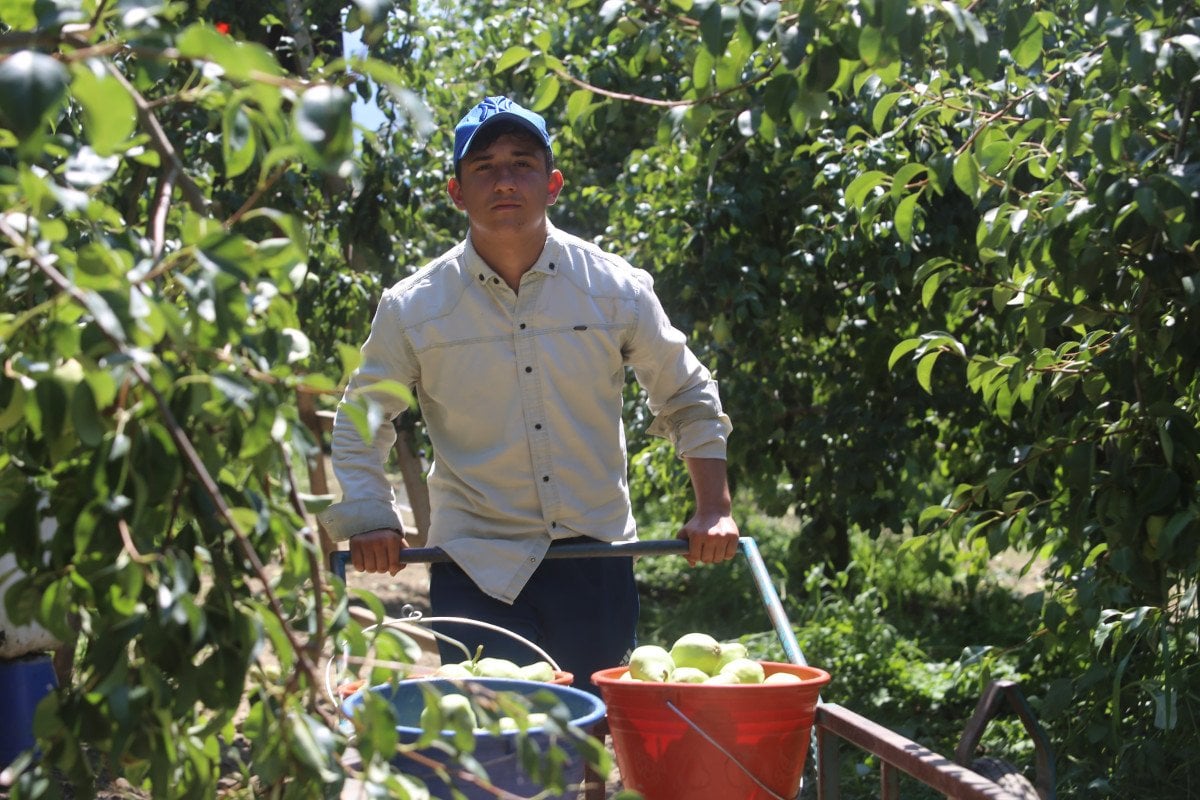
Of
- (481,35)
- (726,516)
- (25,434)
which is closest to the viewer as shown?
(25,434)

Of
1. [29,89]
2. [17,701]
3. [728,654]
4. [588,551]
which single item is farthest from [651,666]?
[17,701]

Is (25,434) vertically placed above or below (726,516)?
above

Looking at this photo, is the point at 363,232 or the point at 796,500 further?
the point at 796,500

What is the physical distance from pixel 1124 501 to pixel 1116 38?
0.98 meters

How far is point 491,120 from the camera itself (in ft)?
9.42

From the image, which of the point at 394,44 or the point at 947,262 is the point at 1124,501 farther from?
the point at 394,44

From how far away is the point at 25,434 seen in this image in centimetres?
143

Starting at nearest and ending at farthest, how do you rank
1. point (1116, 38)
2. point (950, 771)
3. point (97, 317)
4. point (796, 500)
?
point (97, 317)
point (950, 771)
point (1116, 38)
point (796, 500)

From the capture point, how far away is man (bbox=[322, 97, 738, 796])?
9.45 ft

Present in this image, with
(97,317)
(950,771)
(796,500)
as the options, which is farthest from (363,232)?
(97,317)

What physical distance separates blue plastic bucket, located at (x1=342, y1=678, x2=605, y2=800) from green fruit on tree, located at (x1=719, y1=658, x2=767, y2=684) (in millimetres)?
264

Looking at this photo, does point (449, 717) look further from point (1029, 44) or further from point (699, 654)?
point (1029, 44)

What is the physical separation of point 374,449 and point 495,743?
1228mm

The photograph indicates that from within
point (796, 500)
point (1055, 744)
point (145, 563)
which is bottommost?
point (1055, 744)
